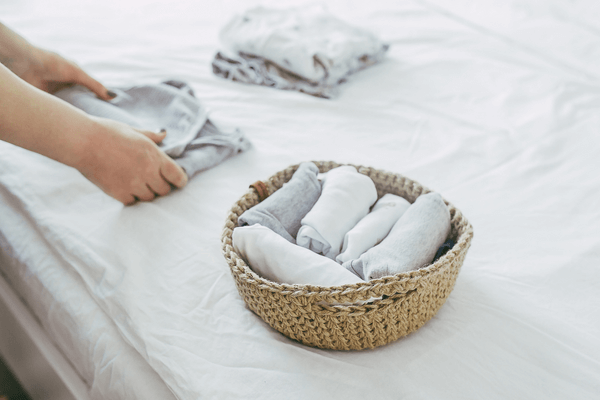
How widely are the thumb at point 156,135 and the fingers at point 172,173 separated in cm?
8

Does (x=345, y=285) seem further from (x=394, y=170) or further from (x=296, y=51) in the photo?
(x=296, y=51)

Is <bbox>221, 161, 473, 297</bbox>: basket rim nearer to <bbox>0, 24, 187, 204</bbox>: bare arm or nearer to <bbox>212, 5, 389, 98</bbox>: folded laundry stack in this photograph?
<bbox>0, 24, 187, 204</bbox>: bare arm

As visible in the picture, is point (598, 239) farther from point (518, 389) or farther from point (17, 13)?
point (17, 13)

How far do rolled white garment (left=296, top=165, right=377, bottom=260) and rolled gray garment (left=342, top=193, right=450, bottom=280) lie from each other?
6 centimetres

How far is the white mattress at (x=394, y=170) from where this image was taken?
545mm

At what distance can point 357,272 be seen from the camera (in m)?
0.57

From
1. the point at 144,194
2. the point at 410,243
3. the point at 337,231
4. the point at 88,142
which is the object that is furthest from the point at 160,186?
the point at 410,243

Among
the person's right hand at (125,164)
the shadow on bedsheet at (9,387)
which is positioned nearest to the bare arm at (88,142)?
the person's right hand at (125,164)

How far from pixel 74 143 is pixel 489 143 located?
79cm

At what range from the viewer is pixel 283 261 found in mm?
553

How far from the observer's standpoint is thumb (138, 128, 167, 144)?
0.84m

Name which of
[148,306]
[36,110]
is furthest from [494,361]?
[36,110]

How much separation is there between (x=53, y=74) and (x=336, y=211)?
0.72 metres

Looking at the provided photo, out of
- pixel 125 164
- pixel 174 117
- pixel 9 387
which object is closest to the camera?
pixel 125 164
